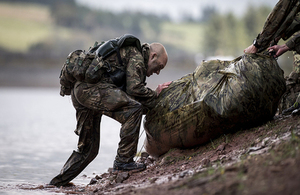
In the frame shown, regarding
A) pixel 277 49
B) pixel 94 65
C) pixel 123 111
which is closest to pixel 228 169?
pixel 123 111

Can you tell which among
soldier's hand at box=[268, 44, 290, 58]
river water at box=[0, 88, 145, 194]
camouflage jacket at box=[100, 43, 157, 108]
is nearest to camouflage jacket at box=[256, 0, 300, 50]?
soldier's hand at box=[268, 44, 290, 58]

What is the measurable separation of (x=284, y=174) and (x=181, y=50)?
4769cm

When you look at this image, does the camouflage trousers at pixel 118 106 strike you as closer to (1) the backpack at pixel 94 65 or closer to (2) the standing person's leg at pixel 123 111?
(2) the standing person's leg at pixel 123 111

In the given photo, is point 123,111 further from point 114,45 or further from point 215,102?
point 215,102

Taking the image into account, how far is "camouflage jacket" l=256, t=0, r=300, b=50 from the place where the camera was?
4.46m

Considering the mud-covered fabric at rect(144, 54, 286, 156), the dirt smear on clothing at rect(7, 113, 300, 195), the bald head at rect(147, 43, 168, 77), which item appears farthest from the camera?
the bald head at rect(147, 43, 168, 77)

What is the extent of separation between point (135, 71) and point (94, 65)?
50 centimetres

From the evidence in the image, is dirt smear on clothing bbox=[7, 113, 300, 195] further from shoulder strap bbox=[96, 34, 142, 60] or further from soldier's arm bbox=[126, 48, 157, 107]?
shoulder strap bbox=[96, 34, 142, 60]

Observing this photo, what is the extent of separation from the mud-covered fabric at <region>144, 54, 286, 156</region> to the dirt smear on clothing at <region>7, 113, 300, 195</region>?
0.15 meters

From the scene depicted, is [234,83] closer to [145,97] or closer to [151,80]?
[145,97]

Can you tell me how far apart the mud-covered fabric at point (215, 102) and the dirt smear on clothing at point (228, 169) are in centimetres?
15

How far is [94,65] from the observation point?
4344 millimetres

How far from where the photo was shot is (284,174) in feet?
8.23

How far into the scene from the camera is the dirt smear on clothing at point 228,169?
2.53 m
